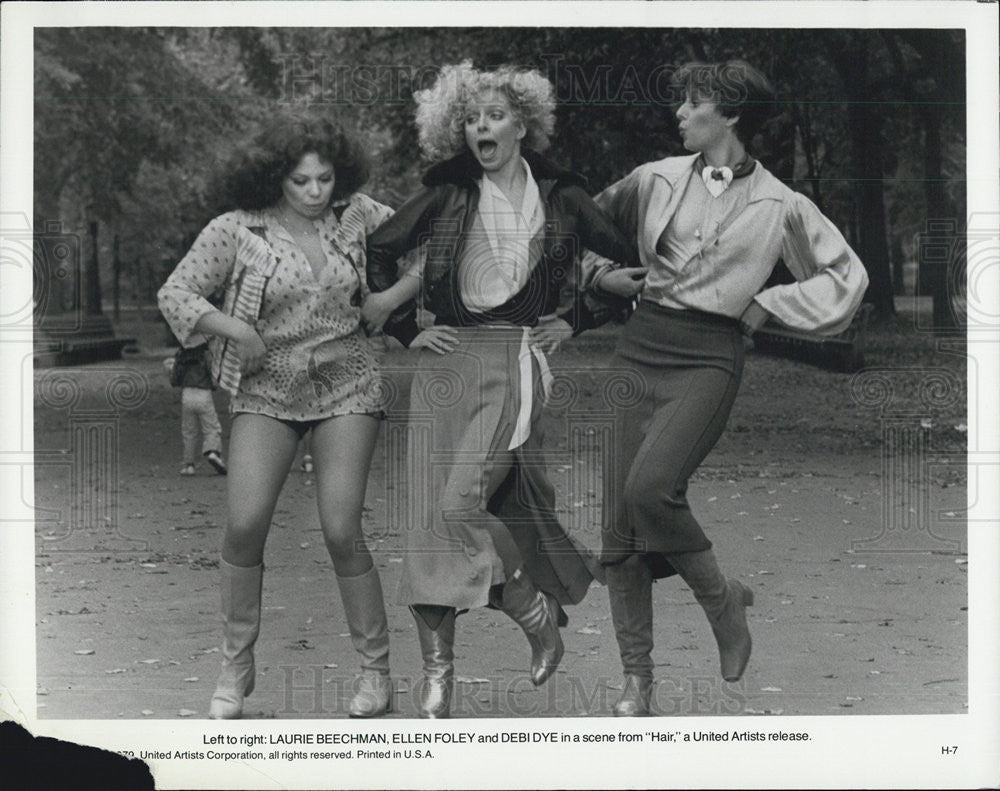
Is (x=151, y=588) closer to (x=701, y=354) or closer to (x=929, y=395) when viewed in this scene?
(x=701, y=354)

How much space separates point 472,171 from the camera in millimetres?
7617

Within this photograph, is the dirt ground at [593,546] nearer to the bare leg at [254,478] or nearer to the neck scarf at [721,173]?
the bare leg at [254,478]

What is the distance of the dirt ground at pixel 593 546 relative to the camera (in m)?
7.65

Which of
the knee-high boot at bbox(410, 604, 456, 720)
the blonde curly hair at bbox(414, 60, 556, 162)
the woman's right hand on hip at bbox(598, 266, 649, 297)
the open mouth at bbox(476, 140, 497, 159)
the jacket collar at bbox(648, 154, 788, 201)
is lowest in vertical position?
the knee-high boot at bbox(410, 604, 456, 720)

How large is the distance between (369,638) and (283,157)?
2.13 m

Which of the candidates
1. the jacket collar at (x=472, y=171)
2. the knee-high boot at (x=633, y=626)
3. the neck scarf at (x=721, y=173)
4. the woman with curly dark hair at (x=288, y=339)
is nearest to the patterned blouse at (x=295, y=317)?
the woman with curly dark hair at (x=288, y=339)

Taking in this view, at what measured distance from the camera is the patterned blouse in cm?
750

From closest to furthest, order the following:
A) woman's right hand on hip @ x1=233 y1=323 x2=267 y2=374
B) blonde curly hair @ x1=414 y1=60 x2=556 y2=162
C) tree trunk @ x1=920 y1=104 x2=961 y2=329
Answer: woman's right hand on hip @ x1=233 y1=323 x2=267 y2=374 → blonde curly hair @ x1=414 y1=60 x2=556 y2=162 → tree trunk @ x1=920 y1=104 x2=961 y2=329

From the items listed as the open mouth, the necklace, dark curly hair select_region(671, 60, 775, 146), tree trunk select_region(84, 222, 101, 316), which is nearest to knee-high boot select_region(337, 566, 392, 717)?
the necklace

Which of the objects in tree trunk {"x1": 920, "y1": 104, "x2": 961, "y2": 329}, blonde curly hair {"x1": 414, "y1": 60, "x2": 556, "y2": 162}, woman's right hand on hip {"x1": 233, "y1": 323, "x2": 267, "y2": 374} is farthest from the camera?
tree trunk {"x1": 920, "y1": 104, "x2": 961, "y2": 329}

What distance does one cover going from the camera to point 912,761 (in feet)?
25.8

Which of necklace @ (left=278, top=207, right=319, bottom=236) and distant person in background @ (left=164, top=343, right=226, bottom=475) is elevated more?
necklace @ (left=278, top=207, right=319, bottom=236)

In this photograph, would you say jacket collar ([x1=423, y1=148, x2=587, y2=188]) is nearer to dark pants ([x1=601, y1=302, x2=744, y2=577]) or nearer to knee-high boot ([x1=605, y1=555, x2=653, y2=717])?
dark pants ([x1=601, y1=302, x2=744, y2=577])

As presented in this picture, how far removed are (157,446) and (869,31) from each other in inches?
144
